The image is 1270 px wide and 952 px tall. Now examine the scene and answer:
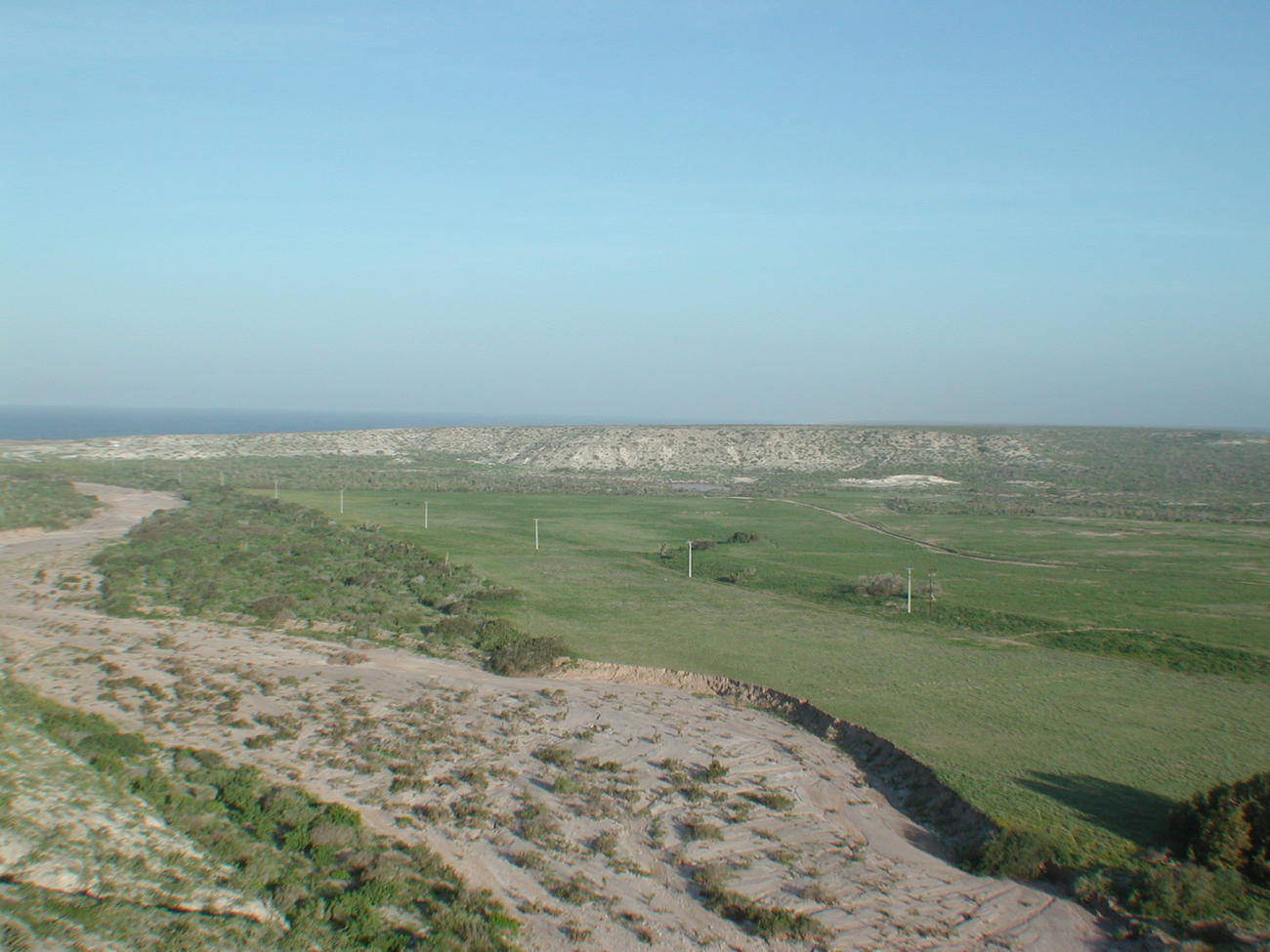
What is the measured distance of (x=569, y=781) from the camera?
698 inches

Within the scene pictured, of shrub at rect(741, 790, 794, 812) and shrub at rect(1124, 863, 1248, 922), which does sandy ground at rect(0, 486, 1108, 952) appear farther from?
shrub at rect(1124, 863, 1248, 922)

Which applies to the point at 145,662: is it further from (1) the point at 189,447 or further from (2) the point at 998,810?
(1) the point at 189,447

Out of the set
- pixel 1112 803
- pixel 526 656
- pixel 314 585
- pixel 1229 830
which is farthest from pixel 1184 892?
pixel 314 585

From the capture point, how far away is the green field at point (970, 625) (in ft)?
62.5

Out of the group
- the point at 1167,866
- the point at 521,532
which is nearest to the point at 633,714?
the point at 1167,866

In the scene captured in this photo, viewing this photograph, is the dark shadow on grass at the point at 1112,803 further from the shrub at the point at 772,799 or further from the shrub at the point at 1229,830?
the shrub at the point at 772,799

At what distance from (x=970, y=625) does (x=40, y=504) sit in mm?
52867

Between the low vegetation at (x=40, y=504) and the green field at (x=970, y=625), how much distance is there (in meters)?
16.3

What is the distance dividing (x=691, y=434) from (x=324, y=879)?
11667cm

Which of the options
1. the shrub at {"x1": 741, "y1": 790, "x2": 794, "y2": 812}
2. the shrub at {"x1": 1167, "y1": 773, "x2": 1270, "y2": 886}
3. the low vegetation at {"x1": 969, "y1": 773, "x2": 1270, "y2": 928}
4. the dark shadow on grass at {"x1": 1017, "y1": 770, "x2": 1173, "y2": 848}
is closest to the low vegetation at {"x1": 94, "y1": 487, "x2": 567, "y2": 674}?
the shrub at {"x1": 741, "y1": 790, "x2": 794, "y2": 812}

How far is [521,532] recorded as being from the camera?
55.9 meters

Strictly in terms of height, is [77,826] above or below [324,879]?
above

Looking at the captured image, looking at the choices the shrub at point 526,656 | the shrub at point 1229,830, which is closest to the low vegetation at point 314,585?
the shrub at point 526,656

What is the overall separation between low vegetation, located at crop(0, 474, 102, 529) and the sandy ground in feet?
77.4
